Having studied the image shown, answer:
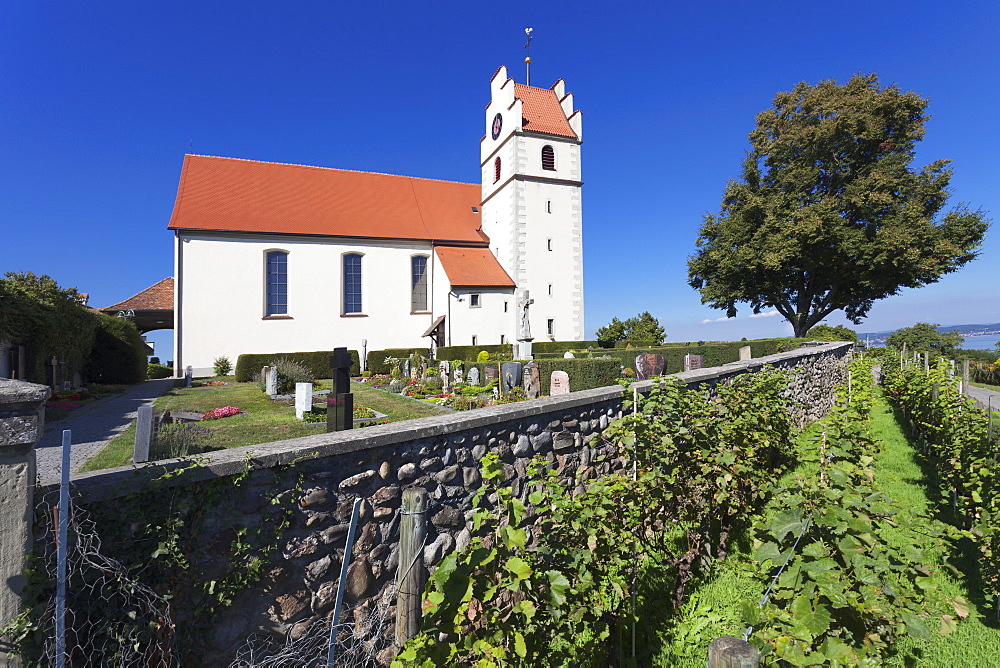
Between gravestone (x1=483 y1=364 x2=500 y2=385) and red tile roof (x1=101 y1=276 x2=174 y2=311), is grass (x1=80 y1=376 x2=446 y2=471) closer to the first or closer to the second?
gravestone (x1=483 y1=364 x2=500 y2=385)

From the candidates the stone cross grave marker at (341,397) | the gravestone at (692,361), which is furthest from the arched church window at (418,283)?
the stone cross grave marker at (341,397)

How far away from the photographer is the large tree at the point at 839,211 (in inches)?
867

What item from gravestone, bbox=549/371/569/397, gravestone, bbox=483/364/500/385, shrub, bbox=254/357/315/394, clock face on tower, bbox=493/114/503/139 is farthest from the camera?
clock face on tower, bbox=493/114/503/139

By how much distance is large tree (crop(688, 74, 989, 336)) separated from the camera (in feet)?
72.3

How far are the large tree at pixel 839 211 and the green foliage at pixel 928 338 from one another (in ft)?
19.6

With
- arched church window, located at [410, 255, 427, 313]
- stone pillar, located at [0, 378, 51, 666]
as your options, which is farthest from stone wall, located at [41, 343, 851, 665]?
arched church window, located at [410, 255, 427, 313]

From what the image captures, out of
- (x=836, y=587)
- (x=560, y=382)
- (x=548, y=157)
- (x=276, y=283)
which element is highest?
(x=548, y=157)

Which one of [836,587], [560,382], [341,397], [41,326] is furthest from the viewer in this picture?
[41,326]

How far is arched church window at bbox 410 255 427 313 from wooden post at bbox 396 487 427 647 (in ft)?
72.8

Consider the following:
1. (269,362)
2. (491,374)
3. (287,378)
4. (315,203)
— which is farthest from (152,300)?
(491,374)

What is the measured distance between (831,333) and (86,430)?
28118 millimetres

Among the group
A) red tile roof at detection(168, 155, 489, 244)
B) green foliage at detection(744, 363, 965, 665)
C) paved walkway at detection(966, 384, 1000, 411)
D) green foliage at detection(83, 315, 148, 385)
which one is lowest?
paved walkway at detection(966, 384, 1000, 411)

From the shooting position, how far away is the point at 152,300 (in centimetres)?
2277

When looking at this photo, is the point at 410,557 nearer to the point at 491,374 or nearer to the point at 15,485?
the point at 15,485
